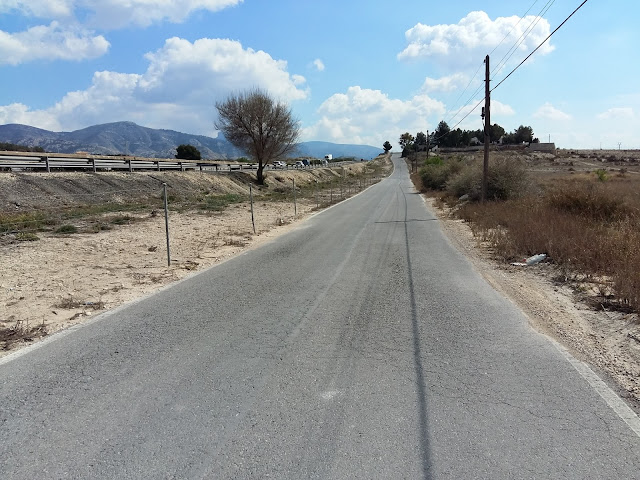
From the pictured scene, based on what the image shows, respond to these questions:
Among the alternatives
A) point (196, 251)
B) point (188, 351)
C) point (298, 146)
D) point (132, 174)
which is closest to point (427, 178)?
point (298, 146)

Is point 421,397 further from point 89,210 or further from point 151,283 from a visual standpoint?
point 89,210

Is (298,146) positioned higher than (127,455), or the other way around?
(298,146)

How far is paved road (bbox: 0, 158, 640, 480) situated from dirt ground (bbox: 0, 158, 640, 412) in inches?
20.3

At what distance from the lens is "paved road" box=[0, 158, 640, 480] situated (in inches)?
125

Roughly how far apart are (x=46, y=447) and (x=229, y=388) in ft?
4.80

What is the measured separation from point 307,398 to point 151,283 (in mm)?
5902

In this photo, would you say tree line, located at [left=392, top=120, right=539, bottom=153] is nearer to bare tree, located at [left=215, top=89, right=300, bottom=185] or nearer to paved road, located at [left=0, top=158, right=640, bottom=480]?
bare tree, located at [left=215, top=89, right=300, bottom=185]

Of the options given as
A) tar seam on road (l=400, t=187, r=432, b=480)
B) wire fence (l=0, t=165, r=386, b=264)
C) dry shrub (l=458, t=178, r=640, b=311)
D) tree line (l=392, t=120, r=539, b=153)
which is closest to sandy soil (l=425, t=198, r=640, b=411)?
dry shrub (l=458, t=178, r=640, b=311)

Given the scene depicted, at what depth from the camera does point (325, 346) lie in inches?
213

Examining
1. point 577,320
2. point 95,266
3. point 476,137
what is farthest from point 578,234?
point 476,137

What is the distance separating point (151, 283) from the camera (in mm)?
9102

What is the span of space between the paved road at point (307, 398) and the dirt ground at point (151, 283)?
1.69ft

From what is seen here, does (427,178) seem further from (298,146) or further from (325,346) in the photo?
(325,346)

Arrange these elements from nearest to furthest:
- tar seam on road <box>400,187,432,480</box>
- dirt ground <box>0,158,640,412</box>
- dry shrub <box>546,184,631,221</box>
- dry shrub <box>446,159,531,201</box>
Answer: tar seam on road <box>400,187,432,480</box> < dirt ground <box>0,158,640,412</box> < dry shrub <box>546,184,631,221</box> < dry shrub <box>446,159,531,201</box>
